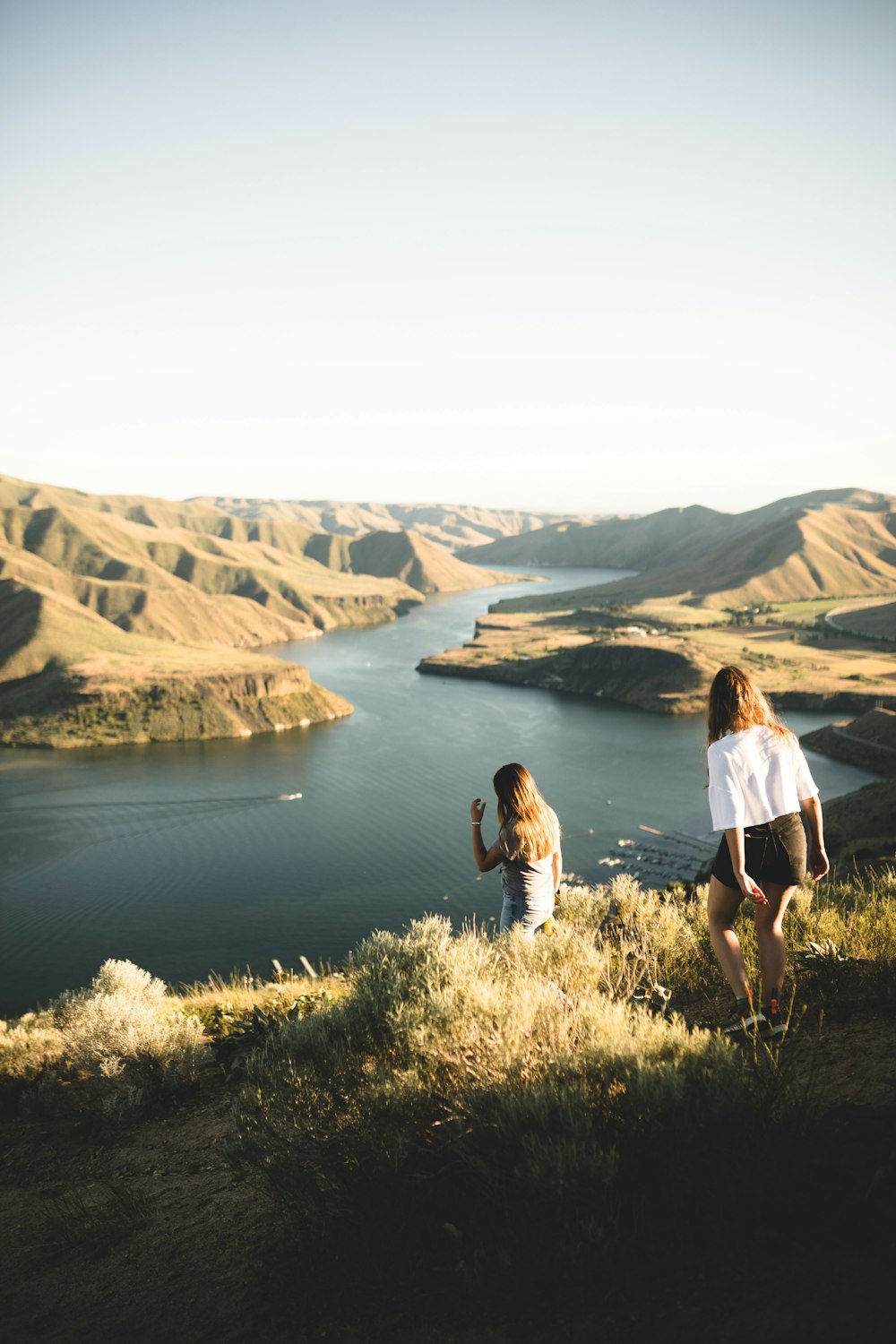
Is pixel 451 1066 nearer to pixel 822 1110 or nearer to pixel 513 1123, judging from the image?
pixel 513 1123

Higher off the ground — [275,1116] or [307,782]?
[275,1116]

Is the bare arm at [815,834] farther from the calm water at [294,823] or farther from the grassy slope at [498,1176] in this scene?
the calm water at [294,823]

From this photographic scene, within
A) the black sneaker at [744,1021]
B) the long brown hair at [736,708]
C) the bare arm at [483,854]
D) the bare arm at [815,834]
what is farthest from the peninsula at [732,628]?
the long brown hair at [736,708]

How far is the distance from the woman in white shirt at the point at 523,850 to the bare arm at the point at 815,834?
175 cm

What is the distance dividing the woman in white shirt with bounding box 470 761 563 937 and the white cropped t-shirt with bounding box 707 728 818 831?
157cm

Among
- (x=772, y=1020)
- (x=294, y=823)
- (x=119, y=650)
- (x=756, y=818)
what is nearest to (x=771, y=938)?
(x=772, y=1020)

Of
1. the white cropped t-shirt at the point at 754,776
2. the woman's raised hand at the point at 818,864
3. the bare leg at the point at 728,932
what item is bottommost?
the bare leg at the point at 728,932

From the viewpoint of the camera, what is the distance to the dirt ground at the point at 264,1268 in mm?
2740

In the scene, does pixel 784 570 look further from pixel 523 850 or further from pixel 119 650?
pixel 523 850

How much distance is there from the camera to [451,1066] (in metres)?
4.24

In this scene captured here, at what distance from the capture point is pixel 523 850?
5.89 m

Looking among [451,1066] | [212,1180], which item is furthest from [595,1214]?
[212,1180]

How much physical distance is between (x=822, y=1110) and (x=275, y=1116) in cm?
298

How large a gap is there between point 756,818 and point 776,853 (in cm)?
26
